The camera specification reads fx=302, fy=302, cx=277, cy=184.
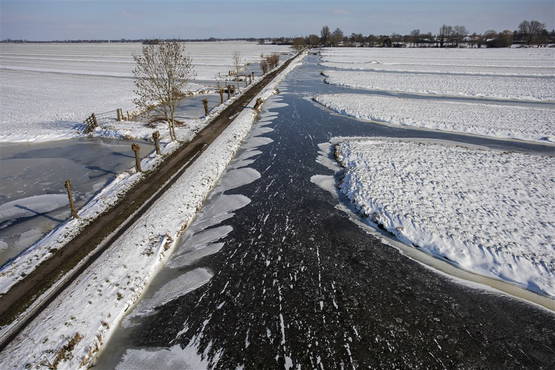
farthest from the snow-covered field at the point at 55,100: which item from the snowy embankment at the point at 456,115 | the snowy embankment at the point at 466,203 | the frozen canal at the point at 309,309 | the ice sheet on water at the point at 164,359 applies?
the snowy embankment at the point at 456,115

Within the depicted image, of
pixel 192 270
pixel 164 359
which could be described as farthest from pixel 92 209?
pixel 164 359

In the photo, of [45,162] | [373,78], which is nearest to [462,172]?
[45,162]

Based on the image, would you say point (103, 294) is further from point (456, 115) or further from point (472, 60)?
point (472, 60)

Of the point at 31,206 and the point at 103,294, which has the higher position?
A: the point at 31,206

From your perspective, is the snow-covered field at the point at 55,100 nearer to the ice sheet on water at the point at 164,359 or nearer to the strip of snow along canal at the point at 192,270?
the strip of snow along canal at the point at 192,270

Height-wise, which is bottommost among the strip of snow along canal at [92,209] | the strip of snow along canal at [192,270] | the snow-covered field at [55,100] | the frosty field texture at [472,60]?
the strip of snow along canal at [192,270]

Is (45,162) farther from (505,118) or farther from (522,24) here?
(522,24)
